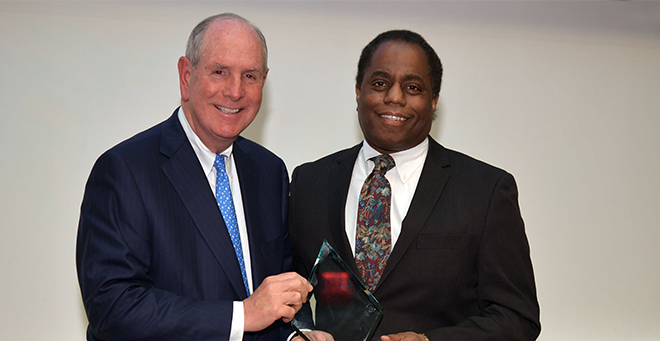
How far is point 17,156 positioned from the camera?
3.28 meters

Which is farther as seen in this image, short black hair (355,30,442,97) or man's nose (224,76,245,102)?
short black hair (355,30,442,97)

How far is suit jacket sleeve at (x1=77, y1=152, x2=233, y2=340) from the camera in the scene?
193 centimetres

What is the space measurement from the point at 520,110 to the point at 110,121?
2482 mm

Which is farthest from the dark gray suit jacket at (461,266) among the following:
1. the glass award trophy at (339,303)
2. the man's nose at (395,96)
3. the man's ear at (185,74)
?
the man's ear at (185,74)

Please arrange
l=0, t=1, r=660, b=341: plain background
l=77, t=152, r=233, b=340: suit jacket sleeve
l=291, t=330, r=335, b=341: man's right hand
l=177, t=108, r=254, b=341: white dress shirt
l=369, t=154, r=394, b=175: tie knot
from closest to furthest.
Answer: l=77, t=152, r=233, b=340: suit jacket sleeve → l=291, t=330, r=335, b=341: man's right hand → l=177, t=108, r=254, b=341: white dress shirt → l=369, t=154, r=394, b=175: tie knot → l=0, t=1, r=660, b=341: plain background

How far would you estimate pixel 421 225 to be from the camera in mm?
2252

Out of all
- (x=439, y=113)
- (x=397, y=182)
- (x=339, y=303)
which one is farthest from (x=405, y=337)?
(x=439, y=113)

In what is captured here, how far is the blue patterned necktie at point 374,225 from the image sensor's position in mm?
2270

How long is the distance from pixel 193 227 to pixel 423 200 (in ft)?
2.88

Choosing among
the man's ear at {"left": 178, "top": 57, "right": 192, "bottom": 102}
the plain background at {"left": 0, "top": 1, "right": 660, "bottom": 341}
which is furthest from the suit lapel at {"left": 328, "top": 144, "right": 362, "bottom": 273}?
the plain background at {"left": 0, "top": 1, "right": 660, "bottom": 341}

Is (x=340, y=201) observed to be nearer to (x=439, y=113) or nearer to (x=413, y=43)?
(x=413, y=43)

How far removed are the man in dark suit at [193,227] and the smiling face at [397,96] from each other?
1.49ft

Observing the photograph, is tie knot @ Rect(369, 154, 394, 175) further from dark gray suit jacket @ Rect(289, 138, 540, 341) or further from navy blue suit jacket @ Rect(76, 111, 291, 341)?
navy blue suit jacket @ Rect(76, 111, 291, 341)

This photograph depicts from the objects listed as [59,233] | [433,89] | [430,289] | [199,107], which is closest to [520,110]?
[433,89]
